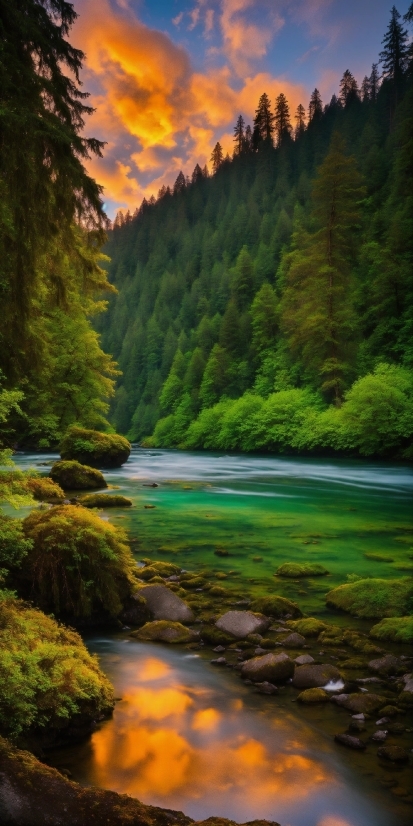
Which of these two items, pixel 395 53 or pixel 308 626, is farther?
pixel 395 53

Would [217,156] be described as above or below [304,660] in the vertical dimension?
above

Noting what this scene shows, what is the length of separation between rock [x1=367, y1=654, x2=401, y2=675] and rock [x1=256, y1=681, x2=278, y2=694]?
1.17 m

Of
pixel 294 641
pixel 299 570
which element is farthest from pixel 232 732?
pixel 299 570

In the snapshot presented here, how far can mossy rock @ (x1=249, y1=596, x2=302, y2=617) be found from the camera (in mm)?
7090

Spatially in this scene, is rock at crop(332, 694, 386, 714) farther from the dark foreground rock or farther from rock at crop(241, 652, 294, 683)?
the dark foreground rock

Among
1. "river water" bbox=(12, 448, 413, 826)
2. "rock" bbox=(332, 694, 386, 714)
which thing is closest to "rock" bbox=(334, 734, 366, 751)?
"river water" bbox=(12, 448, 413, 826)

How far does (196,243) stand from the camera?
107m

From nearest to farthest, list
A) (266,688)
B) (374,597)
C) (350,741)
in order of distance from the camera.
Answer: (350,741)
(266,688)
(374,597)

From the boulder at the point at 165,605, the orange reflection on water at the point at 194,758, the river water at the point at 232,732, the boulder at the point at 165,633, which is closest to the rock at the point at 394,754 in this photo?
the river water at the point at 232,732

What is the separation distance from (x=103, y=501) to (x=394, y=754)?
39.4ft

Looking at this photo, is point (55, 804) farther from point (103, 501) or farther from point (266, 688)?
point (103, 501)

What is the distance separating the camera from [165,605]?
700cm

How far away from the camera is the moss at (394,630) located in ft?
20.4

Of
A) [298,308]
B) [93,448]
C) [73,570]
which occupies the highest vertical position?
[298,308]
